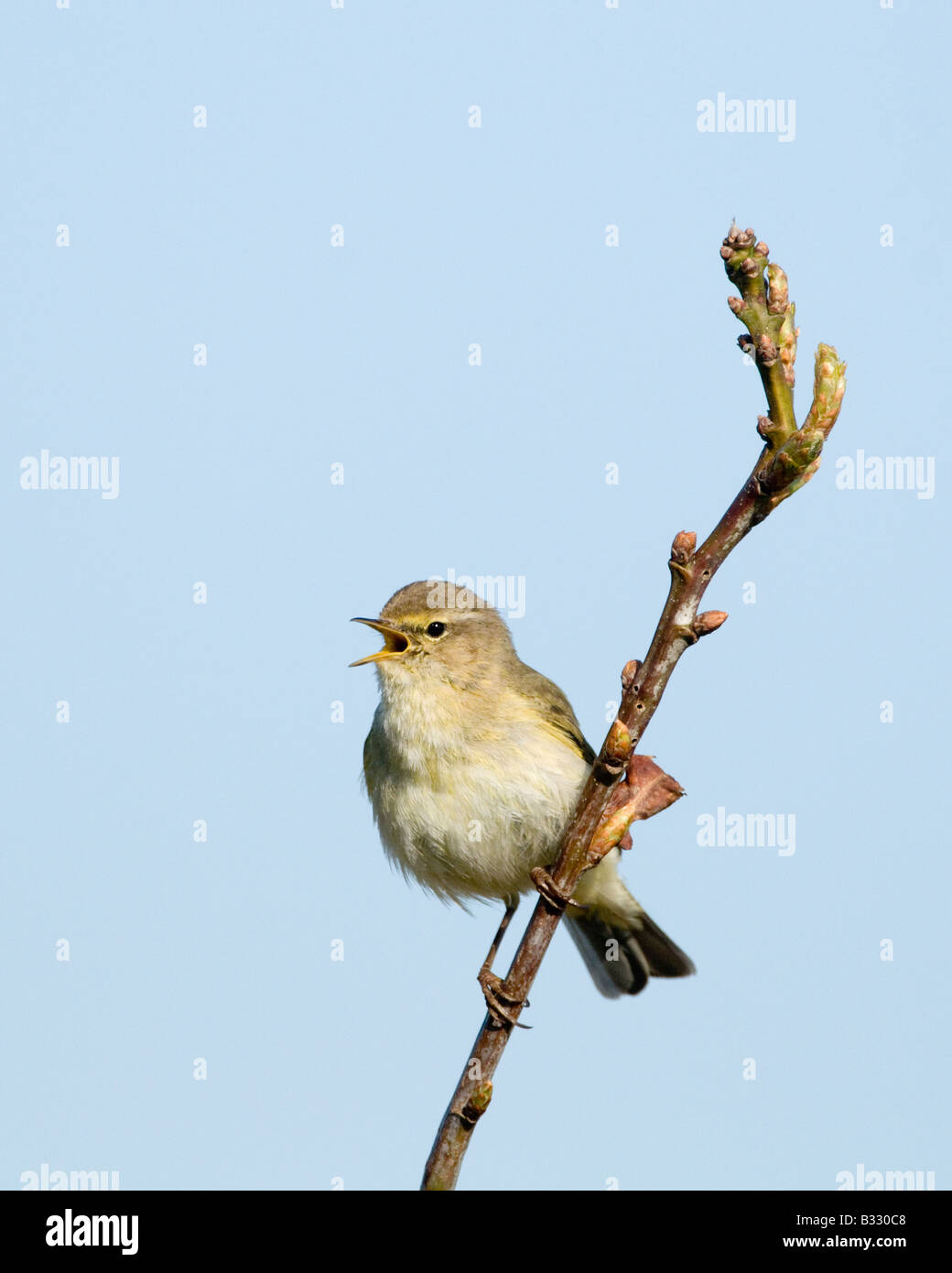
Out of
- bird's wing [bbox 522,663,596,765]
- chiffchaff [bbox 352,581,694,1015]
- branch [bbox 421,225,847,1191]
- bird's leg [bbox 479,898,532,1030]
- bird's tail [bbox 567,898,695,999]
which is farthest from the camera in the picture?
bird's tail [bbox 567,898,695,999]

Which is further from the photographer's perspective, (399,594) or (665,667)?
(399,594)

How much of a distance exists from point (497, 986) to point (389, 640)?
5.85 ft

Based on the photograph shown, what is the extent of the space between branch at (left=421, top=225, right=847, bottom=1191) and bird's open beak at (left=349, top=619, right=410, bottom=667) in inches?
93.9

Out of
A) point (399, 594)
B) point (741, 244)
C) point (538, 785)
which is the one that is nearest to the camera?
point (741, 244)

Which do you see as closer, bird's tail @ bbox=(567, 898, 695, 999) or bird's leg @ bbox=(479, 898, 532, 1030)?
bird's leg @ bbox=(479, 898, 532, 1030)

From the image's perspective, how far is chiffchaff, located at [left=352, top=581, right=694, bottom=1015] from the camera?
5.57 metres

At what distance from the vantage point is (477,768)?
563 centimetres

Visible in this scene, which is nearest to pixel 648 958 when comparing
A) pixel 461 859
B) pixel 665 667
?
pixel 461 859

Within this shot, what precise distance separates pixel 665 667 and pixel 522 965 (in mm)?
1015

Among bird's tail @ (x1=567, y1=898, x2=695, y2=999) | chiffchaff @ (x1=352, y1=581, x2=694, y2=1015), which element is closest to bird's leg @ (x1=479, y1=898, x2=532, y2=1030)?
chiffchaff @ (x1=352, y1=581, x2=694, y2=1015)

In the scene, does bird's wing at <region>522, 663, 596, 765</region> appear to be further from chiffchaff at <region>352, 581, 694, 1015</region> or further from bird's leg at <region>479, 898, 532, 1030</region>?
bird's leg at <region>479, 898, 532, 1030</region>

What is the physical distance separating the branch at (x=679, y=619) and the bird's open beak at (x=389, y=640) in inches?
93.9

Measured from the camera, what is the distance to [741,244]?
2.77m
